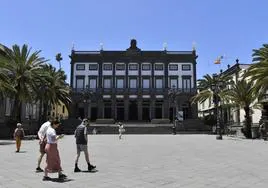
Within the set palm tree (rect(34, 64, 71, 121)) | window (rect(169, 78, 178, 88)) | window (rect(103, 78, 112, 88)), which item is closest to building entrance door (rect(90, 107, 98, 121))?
window (rect(103, 78, 112, 88))

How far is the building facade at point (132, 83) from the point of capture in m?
69.6

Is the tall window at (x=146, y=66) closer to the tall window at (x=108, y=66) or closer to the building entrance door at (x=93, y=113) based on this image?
the tall window at (x=108, y=66)

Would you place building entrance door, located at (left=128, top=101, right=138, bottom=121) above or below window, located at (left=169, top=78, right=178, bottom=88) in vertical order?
below

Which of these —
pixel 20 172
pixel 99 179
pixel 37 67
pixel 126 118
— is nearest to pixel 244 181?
pixel 99 179

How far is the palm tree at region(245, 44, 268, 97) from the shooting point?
30000mm

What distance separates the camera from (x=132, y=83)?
71.7 m

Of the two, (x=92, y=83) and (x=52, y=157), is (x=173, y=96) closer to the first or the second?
(x=92, y=83)

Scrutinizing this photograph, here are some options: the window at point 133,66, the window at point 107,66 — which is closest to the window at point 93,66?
the window at point 107,66

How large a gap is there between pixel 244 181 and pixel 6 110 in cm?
4708

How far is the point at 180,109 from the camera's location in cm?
7000

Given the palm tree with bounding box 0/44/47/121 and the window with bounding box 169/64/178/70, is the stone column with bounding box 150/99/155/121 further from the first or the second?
the palm tree with bounding box 0/44/47/121

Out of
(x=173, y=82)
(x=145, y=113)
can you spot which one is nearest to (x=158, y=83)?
(x=173, y=82)

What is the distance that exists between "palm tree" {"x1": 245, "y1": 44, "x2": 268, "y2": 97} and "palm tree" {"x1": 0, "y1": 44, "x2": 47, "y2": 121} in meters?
22.7

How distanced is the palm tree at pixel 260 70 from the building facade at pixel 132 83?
3746 cm
